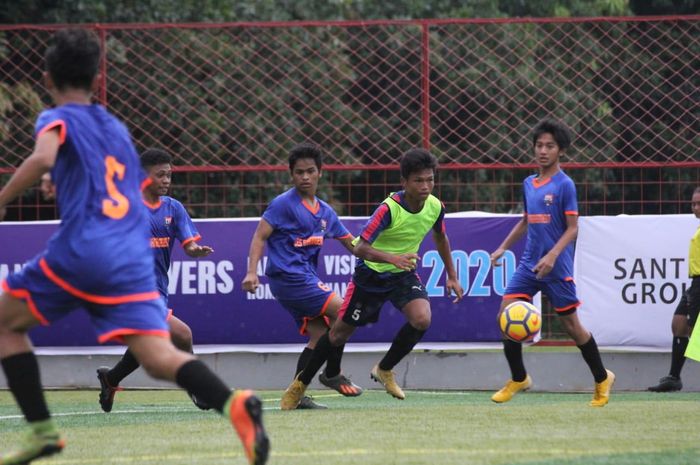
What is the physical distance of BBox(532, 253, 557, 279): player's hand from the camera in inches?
359

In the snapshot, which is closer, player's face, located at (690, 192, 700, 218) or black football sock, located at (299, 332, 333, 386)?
black football sock, located at (299, 332, 333, 386)

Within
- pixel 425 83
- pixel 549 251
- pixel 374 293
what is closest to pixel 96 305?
A: pixel 374 293

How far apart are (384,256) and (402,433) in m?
2.02

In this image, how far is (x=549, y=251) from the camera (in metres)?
9.38

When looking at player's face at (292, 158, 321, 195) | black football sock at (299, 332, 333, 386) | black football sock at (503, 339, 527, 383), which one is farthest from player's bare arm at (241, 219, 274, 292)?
black football sock at (503, 339, 527, 383)

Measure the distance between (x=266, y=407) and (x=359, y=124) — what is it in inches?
256

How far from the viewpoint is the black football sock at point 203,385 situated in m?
5.23

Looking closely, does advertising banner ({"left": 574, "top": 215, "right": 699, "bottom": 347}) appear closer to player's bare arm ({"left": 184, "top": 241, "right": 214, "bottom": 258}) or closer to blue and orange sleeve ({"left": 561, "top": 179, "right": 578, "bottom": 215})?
blue and orange sleeve ({"left": 561, "top": 179, "right": 578, "bottom": 215})

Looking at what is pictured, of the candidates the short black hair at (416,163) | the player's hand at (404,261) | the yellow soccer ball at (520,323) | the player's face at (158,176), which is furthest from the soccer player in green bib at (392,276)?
the player's face at (158,176)

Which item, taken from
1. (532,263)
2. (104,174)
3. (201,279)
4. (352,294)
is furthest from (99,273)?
(201,279)

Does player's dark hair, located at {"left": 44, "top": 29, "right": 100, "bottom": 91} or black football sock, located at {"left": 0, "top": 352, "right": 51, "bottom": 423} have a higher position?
player's dark hair, located at {"left": 44, "top": 29, "right": 100, "bottom": 91}

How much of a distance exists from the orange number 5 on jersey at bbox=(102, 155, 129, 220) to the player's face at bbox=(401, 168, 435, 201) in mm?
3990

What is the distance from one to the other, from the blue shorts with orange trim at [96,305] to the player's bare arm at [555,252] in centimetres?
431

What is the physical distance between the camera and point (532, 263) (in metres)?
9.55
